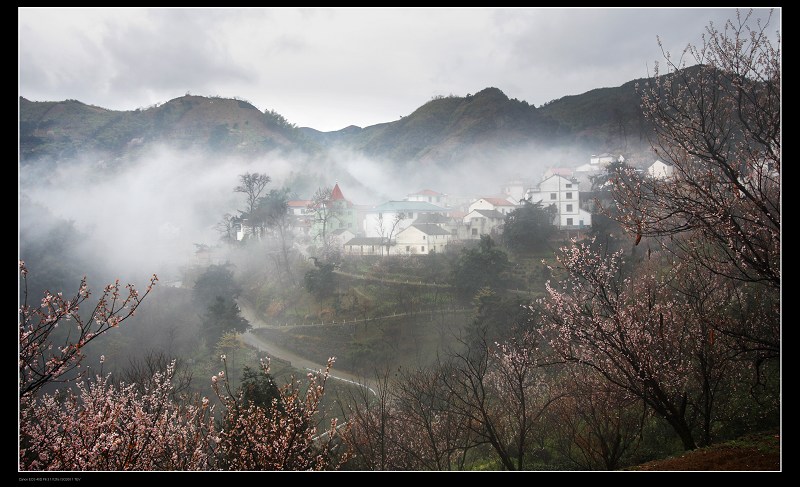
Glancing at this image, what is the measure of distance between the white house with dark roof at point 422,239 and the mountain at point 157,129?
254 cm

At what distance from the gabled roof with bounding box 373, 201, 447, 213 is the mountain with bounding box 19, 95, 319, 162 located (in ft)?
6.06

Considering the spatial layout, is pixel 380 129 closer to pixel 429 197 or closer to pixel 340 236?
pixel 429 197

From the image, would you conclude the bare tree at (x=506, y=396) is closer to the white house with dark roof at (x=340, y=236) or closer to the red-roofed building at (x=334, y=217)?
the white house with dark roof at (x=340, y=236)

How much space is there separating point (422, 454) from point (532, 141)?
631 centimetres

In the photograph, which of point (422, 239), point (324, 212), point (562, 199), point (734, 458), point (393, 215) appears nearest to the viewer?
point (734, 458)

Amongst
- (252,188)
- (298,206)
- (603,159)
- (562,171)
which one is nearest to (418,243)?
(298,206)

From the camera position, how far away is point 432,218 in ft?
27.4

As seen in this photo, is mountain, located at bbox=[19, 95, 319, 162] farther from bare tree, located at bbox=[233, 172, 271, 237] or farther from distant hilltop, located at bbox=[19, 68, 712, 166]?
bare tree, located at bbox=[233, 172, 271, 237]

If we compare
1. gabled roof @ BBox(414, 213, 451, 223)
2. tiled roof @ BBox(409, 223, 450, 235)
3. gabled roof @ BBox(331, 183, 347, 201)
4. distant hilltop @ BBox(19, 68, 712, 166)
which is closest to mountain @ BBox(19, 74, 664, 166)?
distant hilltop @ BBox(19, 68, 712, 166)

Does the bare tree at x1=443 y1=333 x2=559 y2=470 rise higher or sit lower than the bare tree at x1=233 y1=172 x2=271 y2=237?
lower

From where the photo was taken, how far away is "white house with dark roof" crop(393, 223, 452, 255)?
27.2ft

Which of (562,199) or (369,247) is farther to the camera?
(369,247)

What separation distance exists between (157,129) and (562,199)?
8203 millimetres
